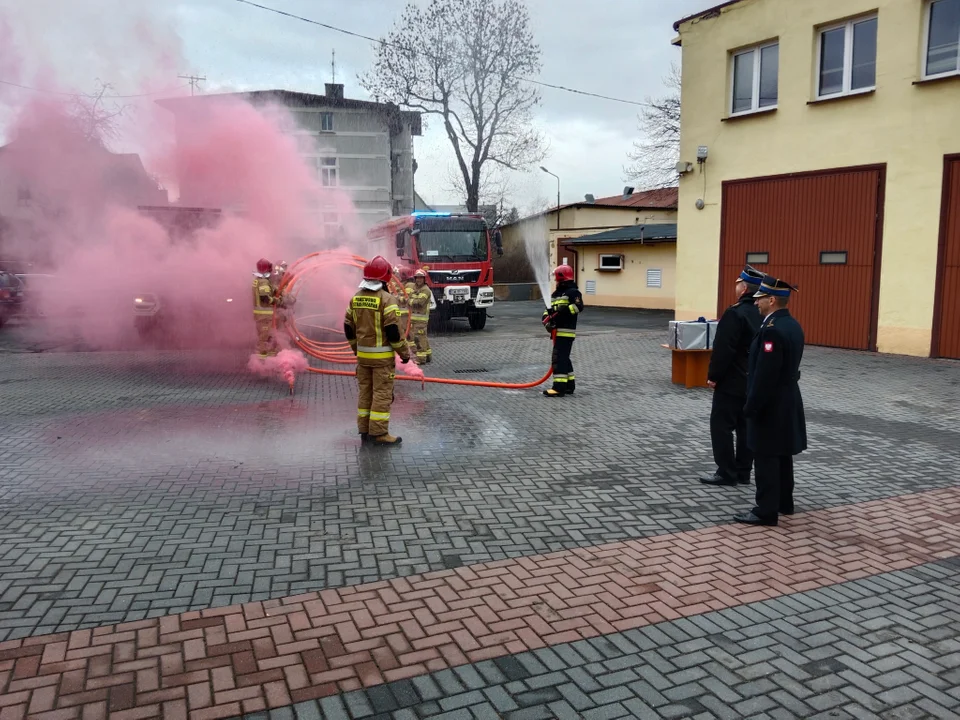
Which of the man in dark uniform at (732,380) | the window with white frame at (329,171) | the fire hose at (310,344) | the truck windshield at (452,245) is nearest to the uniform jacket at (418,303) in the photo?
the fire hose at (310,344)

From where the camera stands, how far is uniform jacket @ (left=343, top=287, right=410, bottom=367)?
741 centimetres

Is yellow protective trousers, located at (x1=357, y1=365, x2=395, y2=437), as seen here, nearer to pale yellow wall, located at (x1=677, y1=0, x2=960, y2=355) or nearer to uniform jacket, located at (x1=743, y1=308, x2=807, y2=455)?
uniform jacket, located at (x1=743, y1=308, x2=807, y2=455)

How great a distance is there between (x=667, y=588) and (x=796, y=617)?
70 cm

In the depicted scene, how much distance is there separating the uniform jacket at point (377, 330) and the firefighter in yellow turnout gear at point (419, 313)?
17.2ft

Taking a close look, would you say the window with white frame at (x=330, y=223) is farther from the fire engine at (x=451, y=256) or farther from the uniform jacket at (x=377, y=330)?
the uniform jacket at (x=377, y=330)

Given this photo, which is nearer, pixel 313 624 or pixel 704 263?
pixel 313 624

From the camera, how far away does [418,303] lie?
12938mm

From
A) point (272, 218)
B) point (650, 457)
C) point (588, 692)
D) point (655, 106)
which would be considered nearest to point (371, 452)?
point (650, 457)

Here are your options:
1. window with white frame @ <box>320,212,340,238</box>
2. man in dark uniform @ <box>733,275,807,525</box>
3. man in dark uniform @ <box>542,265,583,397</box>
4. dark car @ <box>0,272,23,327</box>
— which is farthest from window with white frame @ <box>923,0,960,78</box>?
dark car @ <box>0,272,23,327</box>

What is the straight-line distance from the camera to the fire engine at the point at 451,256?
1920cm

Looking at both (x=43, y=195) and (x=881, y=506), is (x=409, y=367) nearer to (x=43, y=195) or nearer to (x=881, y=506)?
(x=881, y=506)

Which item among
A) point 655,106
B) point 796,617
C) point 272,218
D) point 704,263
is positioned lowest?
point 796,617

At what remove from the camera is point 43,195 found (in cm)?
1584

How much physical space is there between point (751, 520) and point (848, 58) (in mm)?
12878
